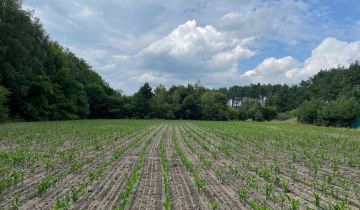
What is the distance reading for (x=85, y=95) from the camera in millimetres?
77062

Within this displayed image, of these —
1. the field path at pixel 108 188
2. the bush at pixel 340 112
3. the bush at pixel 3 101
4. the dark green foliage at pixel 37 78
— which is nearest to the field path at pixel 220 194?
the field path at pixel 108 188

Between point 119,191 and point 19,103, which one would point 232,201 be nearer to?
point 119,191

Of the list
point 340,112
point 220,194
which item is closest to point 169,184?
point 220,194

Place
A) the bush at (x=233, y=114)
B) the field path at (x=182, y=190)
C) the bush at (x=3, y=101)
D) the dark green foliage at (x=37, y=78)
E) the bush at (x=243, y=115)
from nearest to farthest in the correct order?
the field path at (x=182, y=190), the dark green foliage at (x=37, y=78), the bush at (x=3, y=101), the bush at (x=233, y=114), the bush at (x=243, y=115)

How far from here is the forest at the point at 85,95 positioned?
4066cm

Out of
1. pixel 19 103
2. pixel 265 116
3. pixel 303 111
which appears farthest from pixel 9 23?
pixel 265 116

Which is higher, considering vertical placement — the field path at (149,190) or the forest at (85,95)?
the forest at (85,95)

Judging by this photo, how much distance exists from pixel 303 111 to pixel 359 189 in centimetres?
6548

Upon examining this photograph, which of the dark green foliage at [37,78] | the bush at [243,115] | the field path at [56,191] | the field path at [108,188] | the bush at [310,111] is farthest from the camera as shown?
the bush at [243,115]

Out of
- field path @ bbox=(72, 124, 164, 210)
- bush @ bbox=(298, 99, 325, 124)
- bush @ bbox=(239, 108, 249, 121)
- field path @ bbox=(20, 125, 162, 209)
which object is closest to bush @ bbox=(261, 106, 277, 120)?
bush @ bbox=(239, 108, 249, 121)

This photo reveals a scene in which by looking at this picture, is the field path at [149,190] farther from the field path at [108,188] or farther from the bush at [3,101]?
the bush at [3,101]

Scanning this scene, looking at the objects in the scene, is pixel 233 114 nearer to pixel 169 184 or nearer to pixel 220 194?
pixel 169 184

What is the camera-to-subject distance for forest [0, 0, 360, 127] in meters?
40.7

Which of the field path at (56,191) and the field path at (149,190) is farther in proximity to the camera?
the field path at (149,190)
